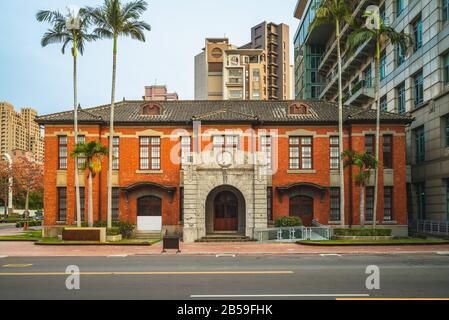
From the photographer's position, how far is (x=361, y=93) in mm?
44500

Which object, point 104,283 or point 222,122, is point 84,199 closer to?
point 222,122

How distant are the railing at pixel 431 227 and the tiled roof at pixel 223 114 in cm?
783

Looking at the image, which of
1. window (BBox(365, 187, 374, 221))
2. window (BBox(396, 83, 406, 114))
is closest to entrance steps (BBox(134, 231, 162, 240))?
window (BBox(365, 187, 374, 221))

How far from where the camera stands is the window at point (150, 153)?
33094mm

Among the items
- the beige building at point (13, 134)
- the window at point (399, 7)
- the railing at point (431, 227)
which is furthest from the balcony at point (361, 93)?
the beige building at point (13, 134)

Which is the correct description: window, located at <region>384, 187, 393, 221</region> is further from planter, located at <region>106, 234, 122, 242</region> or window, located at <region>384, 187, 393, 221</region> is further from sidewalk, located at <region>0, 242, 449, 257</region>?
planter, located at <region>106, 234, 122, 242</region>

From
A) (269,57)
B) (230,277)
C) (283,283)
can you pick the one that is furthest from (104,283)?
(269,57)

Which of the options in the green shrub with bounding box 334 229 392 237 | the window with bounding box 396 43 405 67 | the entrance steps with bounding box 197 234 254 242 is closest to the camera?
the green shrub with bounding box 334 229 392 237

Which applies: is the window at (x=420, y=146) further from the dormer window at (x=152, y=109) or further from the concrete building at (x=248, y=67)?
the concrete building at (x=248, y=67)

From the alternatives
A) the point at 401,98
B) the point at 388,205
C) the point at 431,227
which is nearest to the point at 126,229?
the point at 388,205

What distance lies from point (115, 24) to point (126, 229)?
563 inches

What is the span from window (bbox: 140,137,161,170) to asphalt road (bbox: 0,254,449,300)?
14495 millimetres

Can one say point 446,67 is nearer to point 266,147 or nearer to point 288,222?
point 266,147

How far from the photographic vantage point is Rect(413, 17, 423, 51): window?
114 feet
